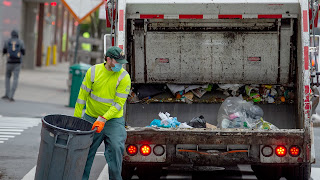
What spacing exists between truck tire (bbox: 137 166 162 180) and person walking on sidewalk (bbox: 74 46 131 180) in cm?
141

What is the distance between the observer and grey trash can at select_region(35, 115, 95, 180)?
5711 mm

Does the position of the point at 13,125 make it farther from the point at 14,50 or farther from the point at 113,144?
the point at 113,144

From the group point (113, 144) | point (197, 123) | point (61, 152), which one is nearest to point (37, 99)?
point (197, 123)

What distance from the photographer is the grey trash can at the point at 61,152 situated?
5.71m

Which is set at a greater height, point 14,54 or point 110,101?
point 14,54

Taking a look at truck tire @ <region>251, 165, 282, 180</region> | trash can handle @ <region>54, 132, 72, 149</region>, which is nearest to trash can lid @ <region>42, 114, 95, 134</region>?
trash can handle @ <region>54, 132, 72, 149</region>

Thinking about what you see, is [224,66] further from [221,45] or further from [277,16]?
[277,16]

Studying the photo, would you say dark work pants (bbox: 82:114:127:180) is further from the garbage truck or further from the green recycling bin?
the green recycling bin

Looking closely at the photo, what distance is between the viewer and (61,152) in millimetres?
5746

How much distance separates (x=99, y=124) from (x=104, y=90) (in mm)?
428

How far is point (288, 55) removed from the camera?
805cm

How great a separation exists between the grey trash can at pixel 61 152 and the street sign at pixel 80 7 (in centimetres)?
864

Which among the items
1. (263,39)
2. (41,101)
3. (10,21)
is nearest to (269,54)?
(263,39)

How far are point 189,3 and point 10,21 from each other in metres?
17.9
